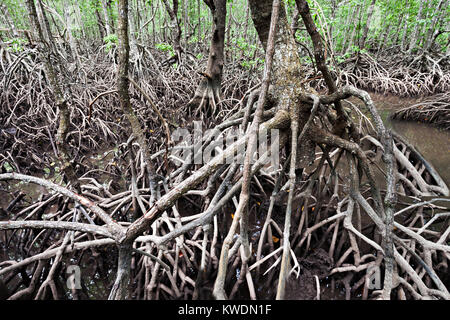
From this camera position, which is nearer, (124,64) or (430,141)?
(124,64)

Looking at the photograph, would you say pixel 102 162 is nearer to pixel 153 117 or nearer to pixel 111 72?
pixel 153 117

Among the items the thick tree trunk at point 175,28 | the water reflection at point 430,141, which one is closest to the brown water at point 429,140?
the water reflection at point 430,141

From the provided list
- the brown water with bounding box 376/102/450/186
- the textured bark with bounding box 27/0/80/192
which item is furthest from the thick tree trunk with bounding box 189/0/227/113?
the brown water with bounding box 376/102/450/186

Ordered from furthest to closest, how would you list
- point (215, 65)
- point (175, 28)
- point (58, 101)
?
1. point (175, 28)
2. point (215, 65)
3. point (58, 101)

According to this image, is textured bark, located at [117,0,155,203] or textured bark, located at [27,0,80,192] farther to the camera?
textured bark, located at [27,0,80,192]

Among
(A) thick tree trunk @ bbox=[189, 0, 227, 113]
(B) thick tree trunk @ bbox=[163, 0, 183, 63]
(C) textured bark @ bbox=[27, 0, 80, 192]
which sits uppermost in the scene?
(B) thick tree trunk @ bbox=[163, 0, 183, 63]

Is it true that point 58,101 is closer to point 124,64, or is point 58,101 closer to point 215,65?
point 124,64

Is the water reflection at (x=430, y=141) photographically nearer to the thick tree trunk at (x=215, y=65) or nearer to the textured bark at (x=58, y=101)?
the thick tree trunk at (x=215, y=65)

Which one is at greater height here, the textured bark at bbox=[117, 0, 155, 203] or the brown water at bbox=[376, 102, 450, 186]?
the brown water at bbox=[376, 102, 450, 186]

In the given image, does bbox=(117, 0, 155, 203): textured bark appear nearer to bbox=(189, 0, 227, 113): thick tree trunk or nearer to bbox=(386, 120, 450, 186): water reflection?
bbox=(189, 0, 227, 113): thick tree trunk

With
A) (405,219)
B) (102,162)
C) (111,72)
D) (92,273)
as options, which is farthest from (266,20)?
(111,72)

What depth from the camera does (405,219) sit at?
2600 millimetres

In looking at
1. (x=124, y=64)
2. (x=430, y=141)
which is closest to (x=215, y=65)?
(x=124, y=64)
